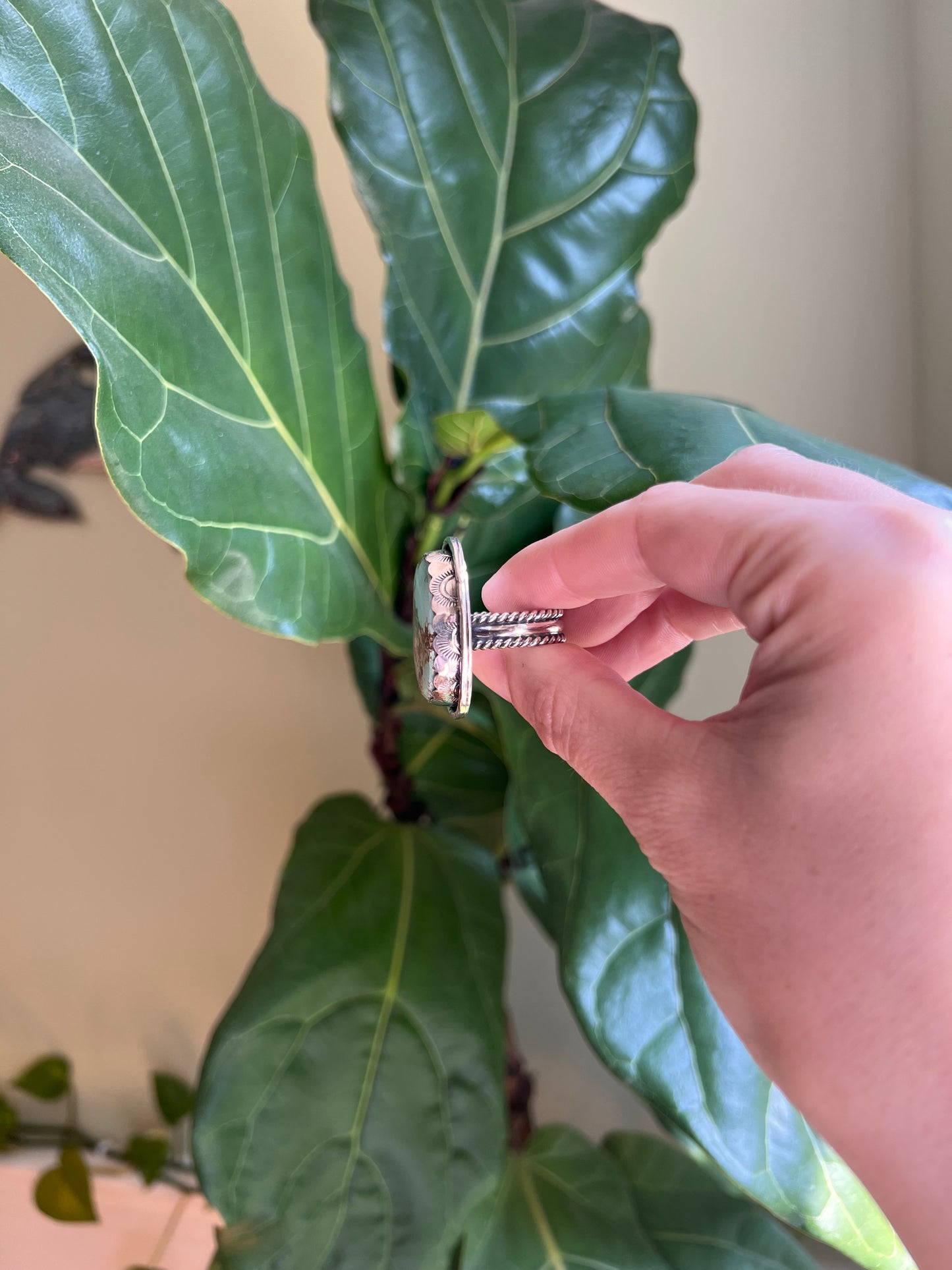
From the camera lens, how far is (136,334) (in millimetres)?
362

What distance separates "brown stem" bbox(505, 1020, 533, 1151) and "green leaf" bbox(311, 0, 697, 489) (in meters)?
0.58

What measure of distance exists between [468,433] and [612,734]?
0.96ft

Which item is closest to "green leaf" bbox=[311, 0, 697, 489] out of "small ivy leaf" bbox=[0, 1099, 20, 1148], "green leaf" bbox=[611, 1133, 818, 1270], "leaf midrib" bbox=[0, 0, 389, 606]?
"leaf midrib" bbox=[0, 0, 389, 606]

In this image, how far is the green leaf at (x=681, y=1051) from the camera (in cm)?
47

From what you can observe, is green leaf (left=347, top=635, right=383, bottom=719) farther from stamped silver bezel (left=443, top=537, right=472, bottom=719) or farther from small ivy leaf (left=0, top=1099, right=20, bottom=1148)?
small ivy leaf (left=0, top=1099, right=20, bottom=1148)

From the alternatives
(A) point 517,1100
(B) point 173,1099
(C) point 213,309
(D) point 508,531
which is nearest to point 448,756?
(D) point 508,531

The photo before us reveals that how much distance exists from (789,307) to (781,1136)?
28.5 inches

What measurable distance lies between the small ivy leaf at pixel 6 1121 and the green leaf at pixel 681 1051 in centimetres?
86

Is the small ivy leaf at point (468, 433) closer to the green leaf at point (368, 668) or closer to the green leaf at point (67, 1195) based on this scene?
the green leaf at point (368, 668)

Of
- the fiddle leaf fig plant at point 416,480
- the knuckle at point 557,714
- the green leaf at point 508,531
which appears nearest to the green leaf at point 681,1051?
the fiddle leaf fig plant at point 416,480

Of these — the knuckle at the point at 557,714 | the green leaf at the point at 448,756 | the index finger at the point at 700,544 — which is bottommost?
the green leaf at the point at 448,756

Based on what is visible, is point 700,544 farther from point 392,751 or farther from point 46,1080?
point 46,1080

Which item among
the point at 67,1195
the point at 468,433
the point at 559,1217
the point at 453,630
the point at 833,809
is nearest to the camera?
the point at 833,809

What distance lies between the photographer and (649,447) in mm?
392
